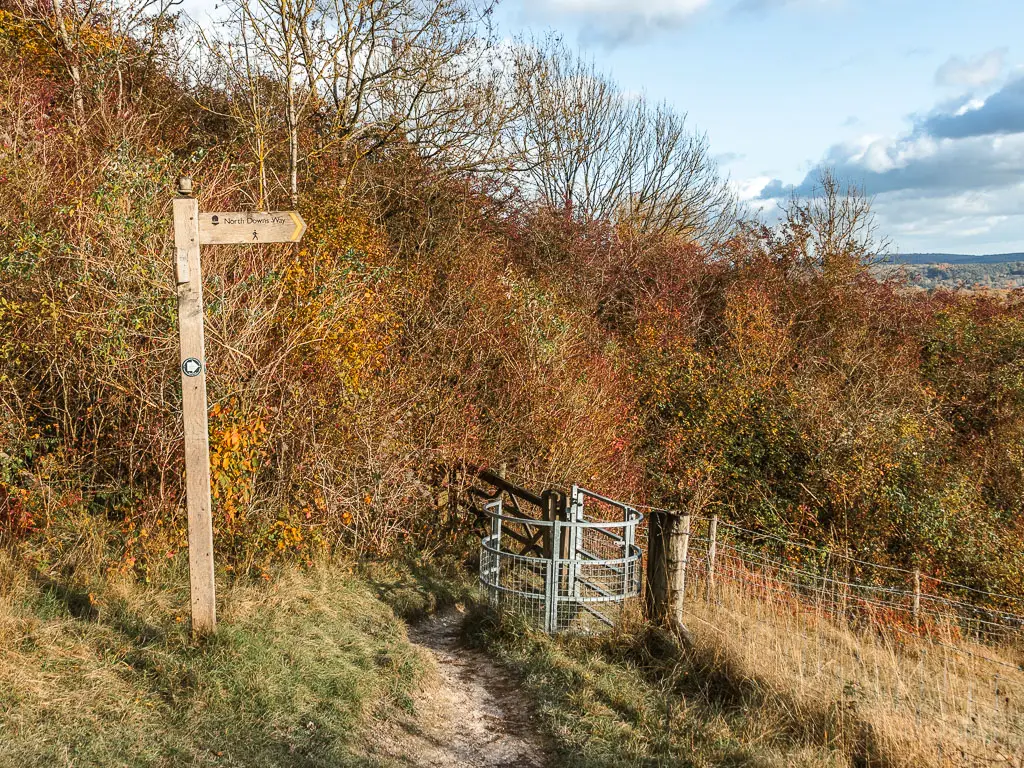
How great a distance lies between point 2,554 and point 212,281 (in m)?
3.13

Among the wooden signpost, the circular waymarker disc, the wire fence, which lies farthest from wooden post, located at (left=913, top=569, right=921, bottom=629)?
the circular waymarker disc

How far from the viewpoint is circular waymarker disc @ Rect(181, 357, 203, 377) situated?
521cm

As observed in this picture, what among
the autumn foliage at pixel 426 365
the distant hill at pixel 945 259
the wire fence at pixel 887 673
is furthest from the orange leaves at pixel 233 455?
the distant hill at pixel 945 259

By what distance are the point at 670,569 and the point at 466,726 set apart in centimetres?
213

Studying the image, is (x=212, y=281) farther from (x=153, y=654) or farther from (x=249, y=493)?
(x=153, y=654)

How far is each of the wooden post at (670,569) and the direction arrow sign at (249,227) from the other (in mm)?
3852

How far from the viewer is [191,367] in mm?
5227

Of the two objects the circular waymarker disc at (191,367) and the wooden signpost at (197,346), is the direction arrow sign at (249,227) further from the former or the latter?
the circular waymarker disc at (191,367)

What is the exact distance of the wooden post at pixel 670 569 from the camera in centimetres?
618

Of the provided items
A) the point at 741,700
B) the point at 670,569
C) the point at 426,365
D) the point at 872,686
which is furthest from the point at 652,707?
the point at 426,365

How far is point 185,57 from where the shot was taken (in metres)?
13.6

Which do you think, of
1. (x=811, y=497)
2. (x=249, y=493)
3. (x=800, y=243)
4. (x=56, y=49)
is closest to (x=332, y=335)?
(x=249, y=493)

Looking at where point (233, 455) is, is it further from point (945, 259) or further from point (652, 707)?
point (945, 259)

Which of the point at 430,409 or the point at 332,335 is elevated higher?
the point at 332,335
